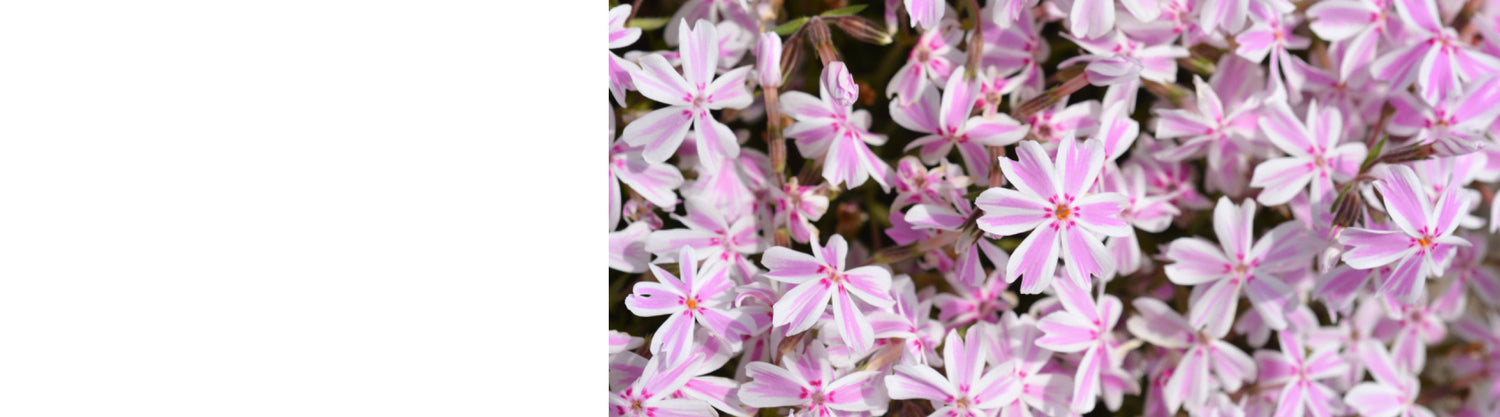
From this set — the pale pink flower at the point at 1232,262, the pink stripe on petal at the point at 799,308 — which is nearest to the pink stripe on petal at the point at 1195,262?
the pale pink flower at the point at 1232,262

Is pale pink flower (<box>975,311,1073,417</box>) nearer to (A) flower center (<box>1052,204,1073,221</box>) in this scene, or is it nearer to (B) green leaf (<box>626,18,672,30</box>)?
(A) flower center (<box>1052,204,1073,221</box>)

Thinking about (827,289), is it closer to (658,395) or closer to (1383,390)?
(658,395)

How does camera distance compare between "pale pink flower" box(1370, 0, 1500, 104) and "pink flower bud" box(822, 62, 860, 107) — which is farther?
"pale pink flower" box(1370, 0, 1500, 104)
